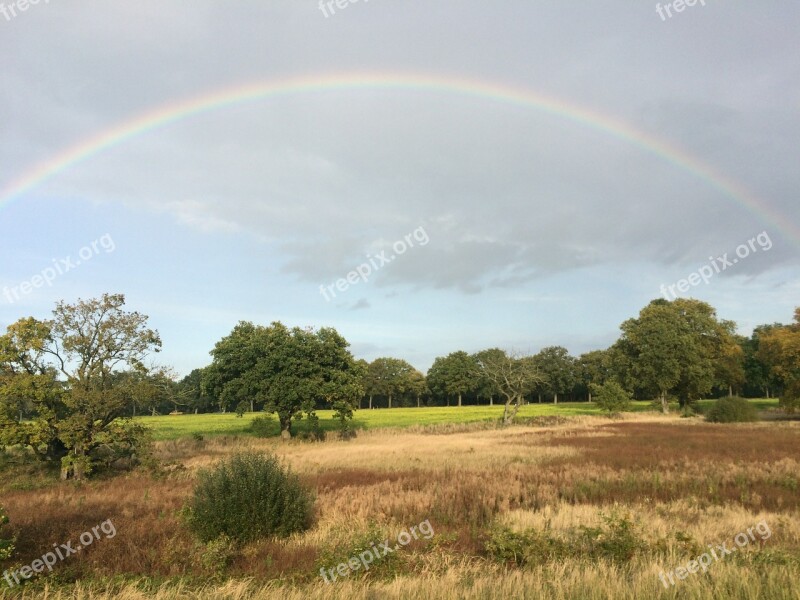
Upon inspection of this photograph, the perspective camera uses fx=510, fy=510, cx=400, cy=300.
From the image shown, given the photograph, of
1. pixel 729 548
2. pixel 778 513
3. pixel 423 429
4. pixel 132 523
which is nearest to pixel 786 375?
pixel 423 429

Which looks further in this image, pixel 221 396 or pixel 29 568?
pixel 221 396

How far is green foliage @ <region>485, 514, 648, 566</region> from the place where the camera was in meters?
8.92

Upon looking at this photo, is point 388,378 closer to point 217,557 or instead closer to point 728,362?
point 728,362

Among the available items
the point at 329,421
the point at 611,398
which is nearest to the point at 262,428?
the point at 329,421

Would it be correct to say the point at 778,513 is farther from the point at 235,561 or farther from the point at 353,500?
the point at 235,561

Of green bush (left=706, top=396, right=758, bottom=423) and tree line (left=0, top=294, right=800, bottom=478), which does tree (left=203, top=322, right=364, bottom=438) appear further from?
green bush (left=706, top=396, right=758, bottom=423)

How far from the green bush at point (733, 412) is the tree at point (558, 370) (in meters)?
79.9

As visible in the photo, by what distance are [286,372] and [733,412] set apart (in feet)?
142

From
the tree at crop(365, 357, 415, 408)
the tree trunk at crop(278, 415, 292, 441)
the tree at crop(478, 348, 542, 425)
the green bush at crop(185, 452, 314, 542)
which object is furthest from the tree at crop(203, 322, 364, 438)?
the tree at crop(365, 357, 415, 408)

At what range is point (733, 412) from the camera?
5025cm

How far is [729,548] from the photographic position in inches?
361

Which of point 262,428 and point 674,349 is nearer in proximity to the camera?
point 262,428

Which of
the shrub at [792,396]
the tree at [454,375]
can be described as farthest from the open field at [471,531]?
the tree at [454,375]

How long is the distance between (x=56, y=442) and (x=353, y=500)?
16130 millimetres
